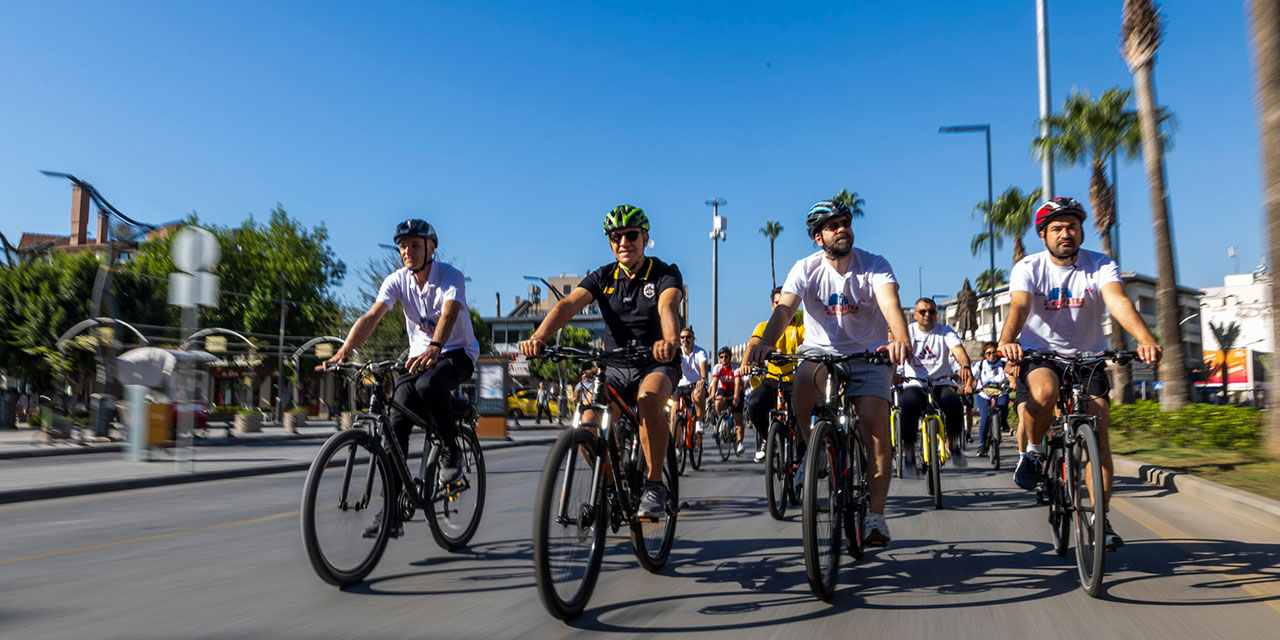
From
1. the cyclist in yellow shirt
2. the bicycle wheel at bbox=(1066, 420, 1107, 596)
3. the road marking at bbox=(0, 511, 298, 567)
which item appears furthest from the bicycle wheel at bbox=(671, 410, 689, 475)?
the bicycle wheel at bbox=(1066, 420, 1107, 596)

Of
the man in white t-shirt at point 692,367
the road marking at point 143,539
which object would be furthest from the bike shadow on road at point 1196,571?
the road marking at point 143,539

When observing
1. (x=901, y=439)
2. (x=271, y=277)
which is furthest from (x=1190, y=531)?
(x=271, y=277)

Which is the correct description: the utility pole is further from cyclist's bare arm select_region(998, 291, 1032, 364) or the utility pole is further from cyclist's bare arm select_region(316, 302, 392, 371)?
cyclist's bare arm select_region(316, 302, 392, 371)

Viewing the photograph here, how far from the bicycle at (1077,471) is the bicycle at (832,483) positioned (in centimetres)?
100

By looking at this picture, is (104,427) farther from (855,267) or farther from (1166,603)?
(1166,603)

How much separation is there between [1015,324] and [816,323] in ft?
3.66

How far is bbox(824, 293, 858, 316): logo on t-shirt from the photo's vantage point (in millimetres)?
5539

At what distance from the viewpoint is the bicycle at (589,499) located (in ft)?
12.2

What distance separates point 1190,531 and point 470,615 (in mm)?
5171

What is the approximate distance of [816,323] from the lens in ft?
18.7

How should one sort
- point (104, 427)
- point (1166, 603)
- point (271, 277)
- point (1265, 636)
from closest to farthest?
point (1265, 636) → point (1166, 603) → point (104, 427) → point (271, 277)

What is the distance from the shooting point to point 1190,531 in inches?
258

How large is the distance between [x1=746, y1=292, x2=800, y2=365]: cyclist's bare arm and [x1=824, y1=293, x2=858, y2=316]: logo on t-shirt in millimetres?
209

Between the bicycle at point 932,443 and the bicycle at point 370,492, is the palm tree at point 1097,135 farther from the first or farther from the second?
the bicycle at point 370,492
